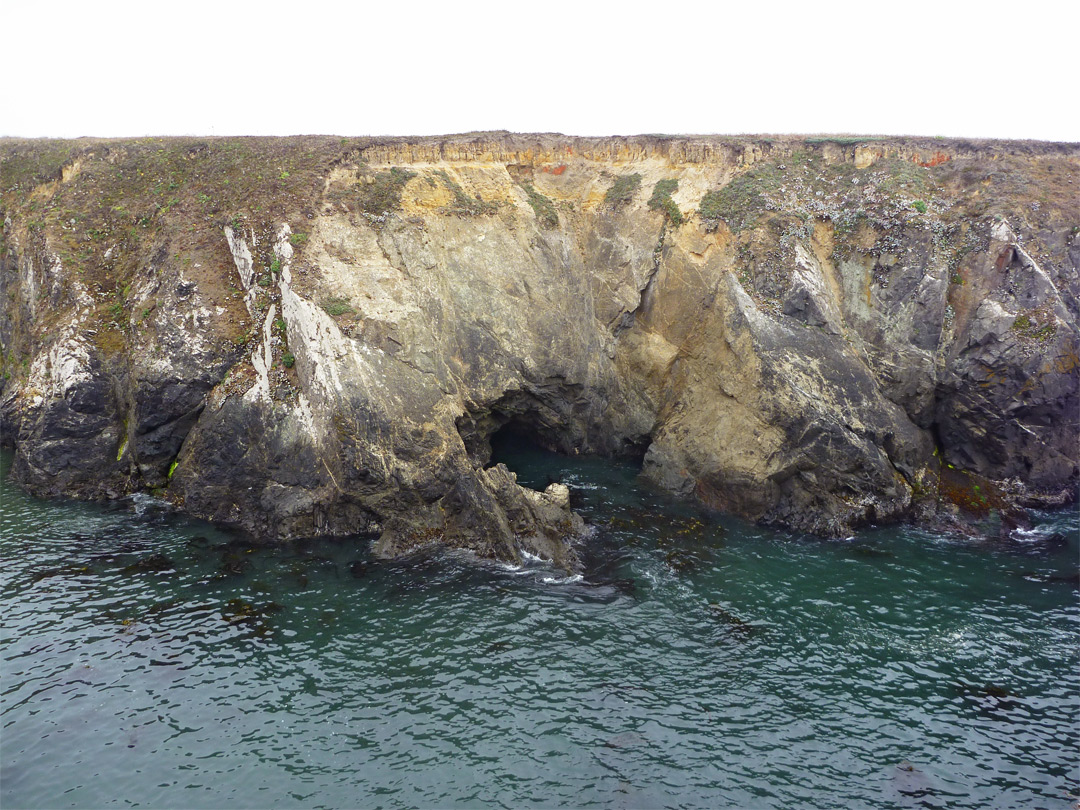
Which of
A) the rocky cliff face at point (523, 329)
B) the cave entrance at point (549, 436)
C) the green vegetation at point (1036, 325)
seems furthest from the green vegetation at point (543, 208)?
the green vegetation at point (1036, 325)

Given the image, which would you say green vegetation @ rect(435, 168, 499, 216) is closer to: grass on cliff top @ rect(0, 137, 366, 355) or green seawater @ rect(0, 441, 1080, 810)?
grass on cliff top @ rect(0, 137, 366, 355)

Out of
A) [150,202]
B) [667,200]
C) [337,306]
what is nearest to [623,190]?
[667,200]

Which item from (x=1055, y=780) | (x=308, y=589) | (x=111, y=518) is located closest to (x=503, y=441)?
(x=308, y=589)

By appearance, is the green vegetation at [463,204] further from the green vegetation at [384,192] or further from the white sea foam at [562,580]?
the white sea foam at [562,580]

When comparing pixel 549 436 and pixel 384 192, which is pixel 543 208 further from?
pixel 549 436

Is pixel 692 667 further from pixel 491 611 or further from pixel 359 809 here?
pixel 359 809
